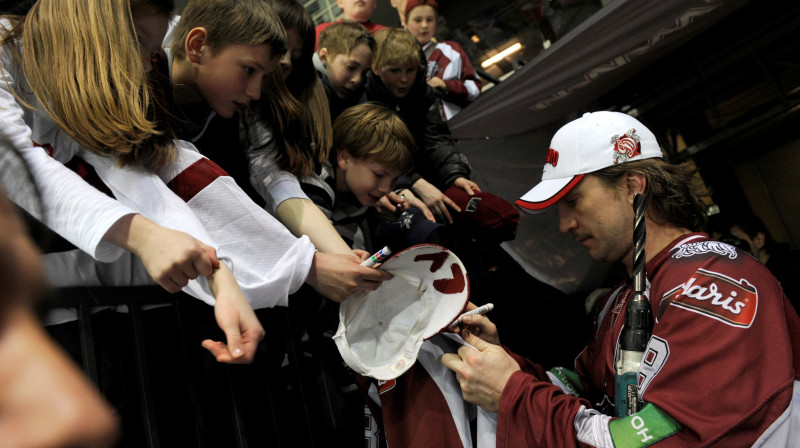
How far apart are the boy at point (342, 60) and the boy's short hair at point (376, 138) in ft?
1.30

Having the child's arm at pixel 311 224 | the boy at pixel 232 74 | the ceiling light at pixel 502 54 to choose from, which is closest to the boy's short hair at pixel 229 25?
the boy at pixel 232 74

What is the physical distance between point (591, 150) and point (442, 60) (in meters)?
2.62

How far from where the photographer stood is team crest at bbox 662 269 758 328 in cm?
151

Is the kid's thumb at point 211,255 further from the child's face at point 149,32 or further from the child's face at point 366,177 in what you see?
the child's face at point 366,177

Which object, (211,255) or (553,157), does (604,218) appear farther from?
(211,255)

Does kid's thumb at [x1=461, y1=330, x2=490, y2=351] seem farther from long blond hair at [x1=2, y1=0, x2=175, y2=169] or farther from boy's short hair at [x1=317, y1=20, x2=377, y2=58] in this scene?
boy's short hair at [x1=317, y1=20, x2=377, y2=58]

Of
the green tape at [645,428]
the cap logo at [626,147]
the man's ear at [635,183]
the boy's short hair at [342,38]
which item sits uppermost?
the boy's short hair at [342,38]

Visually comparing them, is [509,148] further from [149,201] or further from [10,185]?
[10,185]

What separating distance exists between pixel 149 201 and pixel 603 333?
61.8 inches

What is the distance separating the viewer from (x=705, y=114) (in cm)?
647

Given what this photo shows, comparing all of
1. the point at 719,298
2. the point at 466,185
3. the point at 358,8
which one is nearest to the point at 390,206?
the point at 466,185

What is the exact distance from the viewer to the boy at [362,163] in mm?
2547

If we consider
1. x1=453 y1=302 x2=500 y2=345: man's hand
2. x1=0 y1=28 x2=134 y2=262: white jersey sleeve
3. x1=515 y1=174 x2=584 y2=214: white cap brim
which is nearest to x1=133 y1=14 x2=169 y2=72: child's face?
x1=0 y1=28 x2=134 y2=262: white jersey sleeve

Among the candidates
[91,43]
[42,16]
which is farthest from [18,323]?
[42,16]
